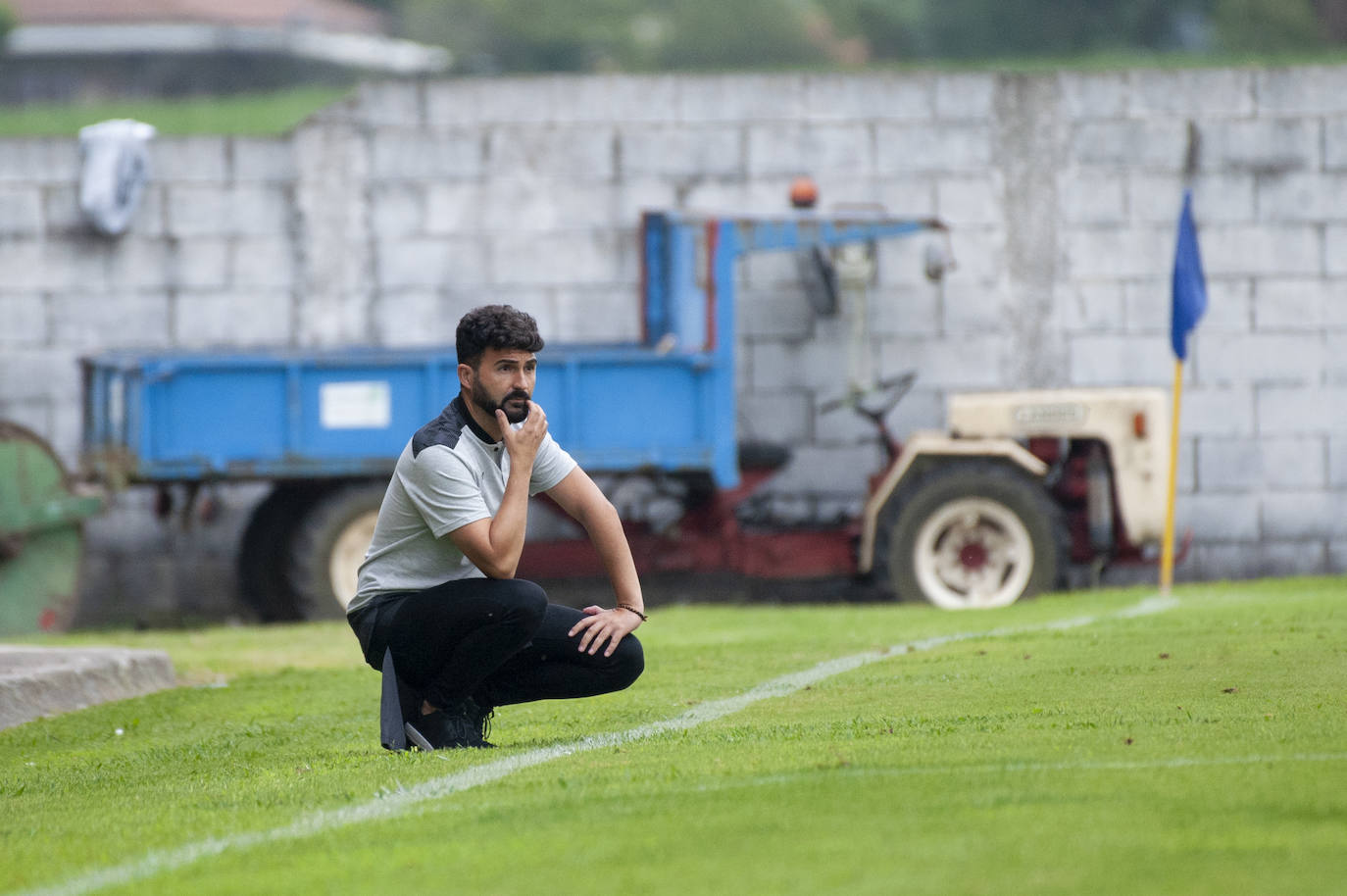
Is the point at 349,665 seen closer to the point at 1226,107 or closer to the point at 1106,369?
the point at 1106,369

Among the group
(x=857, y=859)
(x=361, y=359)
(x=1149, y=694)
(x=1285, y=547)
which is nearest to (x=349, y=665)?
(x=361, y=359)

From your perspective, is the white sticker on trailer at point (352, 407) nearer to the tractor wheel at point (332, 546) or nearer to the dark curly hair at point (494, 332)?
the tractor wheel at point (332, 546)

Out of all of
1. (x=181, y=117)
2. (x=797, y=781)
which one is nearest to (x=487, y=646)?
(x=797, y=781)

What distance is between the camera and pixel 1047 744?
16.9 feet

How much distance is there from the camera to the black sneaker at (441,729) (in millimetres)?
5668

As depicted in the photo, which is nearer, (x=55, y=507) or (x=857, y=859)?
(x=857, y=859)

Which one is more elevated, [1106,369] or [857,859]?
[1106,369]

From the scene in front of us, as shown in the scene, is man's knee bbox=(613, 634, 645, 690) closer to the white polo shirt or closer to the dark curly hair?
the white polo shirt

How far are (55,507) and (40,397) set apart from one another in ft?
6.20

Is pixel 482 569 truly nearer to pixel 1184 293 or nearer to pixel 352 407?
pixel 352 407

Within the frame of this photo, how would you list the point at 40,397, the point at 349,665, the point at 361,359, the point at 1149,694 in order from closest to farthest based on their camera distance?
the point at 1149,694 → the point at 349,665 → the point at 361,359 → the point at 40,397

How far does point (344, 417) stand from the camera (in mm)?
11727

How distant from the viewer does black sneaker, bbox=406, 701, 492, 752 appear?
567cm

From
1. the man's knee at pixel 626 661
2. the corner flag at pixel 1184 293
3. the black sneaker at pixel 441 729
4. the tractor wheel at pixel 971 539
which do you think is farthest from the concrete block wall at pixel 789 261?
the black sneaker at pixel 441 729
